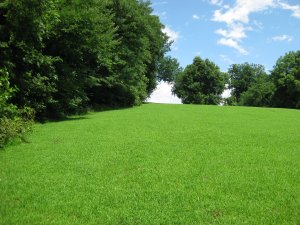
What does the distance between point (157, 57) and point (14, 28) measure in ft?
120

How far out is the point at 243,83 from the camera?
108312mm

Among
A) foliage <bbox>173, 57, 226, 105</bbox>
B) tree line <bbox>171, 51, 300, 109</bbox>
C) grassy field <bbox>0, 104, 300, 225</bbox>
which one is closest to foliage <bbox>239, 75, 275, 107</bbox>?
tree line <bbox>171, 51, 300, 109</bbox>

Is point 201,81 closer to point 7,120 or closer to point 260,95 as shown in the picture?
point 260,95

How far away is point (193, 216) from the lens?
23.8 ft

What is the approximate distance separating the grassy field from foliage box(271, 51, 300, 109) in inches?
2399

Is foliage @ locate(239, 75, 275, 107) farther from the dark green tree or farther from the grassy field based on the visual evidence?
the grassy field

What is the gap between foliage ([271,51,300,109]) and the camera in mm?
73062

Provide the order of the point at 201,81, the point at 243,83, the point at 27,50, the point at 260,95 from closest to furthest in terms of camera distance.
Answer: the point at 27,50 < the point at 260,95 < the point at 201,81 < the point at 243,83

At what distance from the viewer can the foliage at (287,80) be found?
73.1 metres

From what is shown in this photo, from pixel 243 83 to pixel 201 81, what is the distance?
20713 mm

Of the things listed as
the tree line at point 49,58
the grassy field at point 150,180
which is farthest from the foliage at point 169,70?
the grassy field at point 150,180

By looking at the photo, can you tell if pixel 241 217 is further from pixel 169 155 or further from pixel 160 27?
pixel 160 27

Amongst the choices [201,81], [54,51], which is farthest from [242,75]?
[54,51]

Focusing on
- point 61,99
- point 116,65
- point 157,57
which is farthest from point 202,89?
point 61,99
